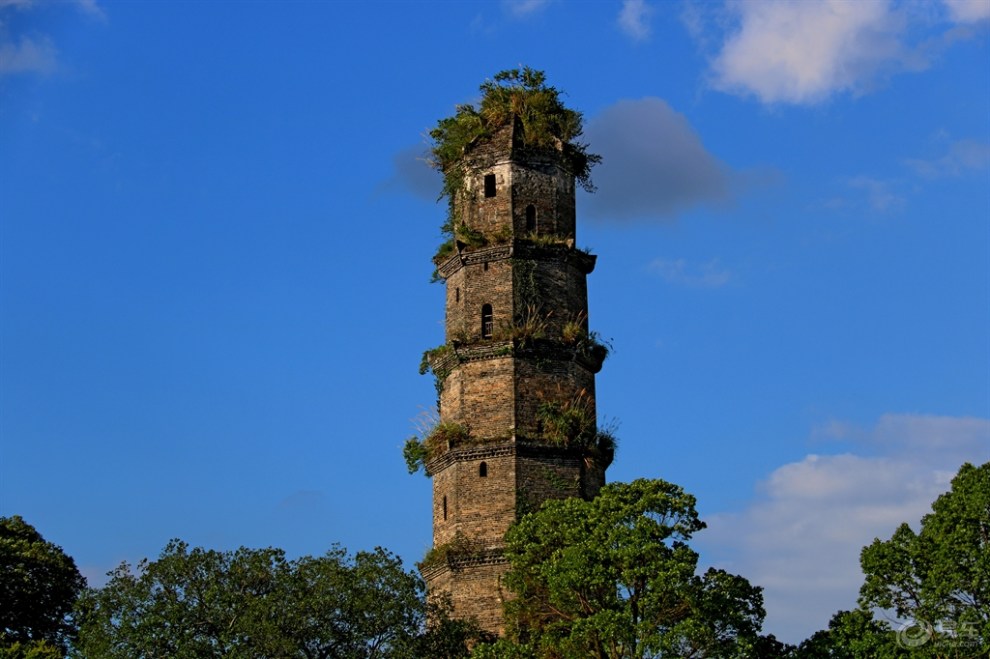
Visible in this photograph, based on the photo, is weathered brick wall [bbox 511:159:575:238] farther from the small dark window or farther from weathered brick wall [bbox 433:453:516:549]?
weathered brick wall [bbox 433:453:516:549]

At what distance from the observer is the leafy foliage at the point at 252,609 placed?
4350cm

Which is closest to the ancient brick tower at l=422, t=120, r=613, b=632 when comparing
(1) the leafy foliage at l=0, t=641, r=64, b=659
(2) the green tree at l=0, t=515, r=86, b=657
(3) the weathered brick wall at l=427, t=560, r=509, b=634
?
(3) the weathered brick wall at l=427, t=560, r=509, b=634

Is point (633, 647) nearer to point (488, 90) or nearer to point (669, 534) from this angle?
point (669, 534)

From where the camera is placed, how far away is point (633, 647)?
42.3 metres

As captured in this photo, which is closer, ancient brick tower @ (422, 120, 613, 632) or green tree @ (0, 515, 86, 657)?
ancient brick tower @ (422, 120, 613, 632)

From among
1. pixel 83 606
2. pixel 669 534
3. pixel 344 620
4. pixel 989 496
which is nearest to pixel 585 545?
pixel 669 534

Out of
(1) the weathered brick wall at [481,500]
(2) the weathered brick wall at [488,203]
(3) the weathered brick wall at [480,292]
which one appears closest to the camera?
(1) the weathered brick wall at [481,500]

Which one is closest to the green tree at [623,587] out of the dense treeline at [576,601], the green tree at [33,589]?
the dense treeline at [576,601]

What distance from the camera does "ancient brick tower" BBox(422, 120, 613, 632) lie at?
48438 millimetres

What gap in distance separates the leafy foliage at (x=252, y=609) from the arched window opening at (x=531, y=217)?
1173 centimetres

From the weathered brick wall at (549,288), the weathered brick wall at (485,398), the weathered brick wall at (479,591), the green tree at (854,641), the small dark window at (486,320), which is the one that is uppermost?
the weathered brick wall at (549,288)

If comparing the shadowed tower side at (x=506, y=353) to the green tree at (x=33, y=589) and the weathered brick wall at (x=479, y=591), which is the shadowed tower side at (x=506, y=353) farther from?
the green tree at (x=33, y=589)

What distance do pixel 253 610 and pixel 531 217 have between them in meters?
14.8

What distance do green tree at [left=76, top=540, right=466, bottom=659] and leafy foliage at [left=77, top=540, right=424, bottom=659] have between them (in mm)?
24
